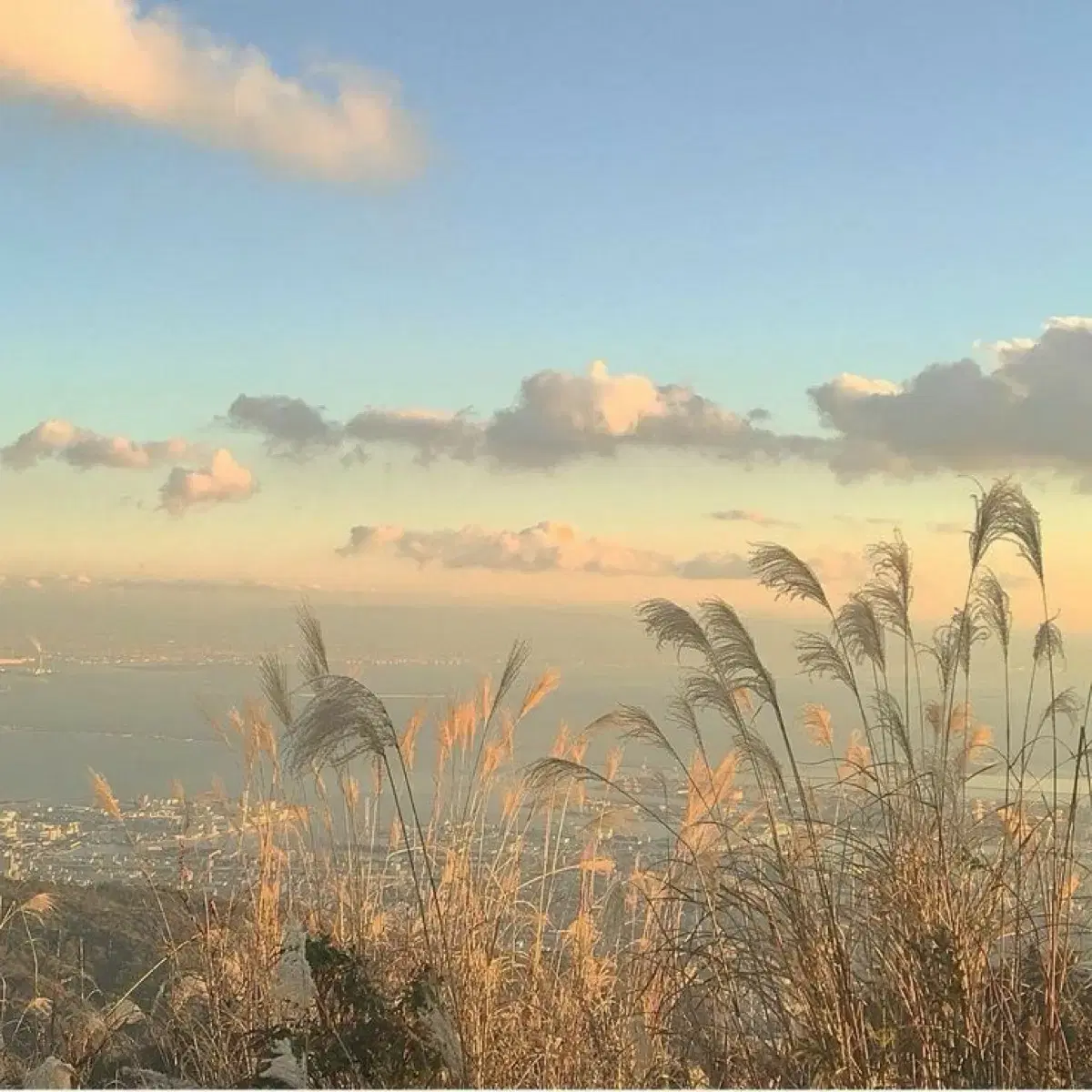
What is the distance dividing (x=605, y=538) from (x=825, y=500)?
762 millimetres

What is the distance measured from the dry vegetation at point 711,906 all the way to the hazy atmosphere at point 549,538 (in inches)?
0.5

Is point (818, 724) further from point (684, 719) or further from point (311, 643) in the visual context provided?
point (311, 643)

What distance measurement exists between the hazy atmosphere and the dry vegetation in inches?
0.5

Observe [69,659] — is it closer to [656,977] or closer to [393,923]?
[393,923]

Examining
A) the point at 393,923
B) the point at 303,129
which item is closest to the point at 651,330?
the point at 303,129

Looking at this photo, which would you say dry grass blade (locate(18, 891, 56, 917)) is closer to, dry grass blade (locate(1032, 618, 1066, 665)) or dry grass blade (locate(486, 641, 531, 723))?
dry grass blade (locate(486, 641, 531, 723))

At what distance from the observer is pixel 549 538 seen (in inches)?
148

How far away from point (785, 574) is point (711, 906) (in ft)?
2.50

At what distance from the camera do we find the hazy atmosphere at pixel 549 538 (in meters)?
2.41

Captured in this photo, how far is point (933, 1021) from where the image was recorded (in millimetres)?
2195

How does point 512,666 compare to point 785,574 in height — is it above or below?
below

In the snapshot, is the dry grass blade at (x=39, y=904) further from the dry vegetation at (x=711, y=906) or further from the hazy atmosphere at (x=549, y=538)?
the hazy atmosphere at (x=549, y=538)

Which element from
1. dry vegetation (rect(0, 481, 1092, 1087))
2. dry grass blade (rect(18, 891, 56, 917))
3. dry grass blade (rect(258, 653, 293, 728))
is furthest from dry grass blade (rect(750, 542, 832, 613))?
dry grass blade (rect(18, 891, 56, 917))

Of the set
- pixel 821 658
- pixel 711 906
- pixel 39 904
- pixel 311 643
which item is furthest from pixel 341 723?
pixel 39 904
